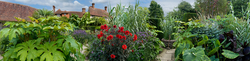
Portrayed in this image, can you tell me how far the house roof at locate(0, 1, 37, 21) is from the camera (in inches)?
642

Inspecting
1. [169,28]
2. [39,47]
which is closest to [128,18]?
[39,47]

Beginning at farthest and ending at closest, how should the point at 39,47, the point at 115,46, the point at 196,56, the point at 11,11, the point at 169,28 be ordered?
the point at 11,11, the point at 169,28, the point at 115,46, the point at 196,56, the point at 39,47

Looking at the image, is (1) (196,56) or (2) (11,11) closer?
(1) (196,56)

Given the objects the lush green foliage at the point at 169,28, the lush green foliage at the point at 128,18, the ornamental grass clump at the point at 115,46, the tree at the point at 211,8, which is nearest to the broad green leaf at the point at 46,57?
the ornamental grass clump at the point at 115,46

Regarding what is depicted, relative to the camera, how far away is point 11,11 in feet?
56.0

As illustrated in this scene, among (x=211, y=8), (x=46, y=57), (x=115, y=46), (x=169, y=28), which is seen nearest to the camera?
(x=46, y=57)

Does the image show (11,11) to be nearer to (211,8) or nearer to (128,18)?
(128,18)

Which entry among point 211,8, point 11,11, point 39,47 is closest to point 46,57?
point 39,47

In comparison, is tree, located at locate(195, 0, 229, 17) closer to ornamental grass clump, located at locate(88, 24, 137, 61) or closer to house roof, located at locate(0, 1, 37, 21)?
ornamental grass clump, located at locate(88, 24, 137, 61)

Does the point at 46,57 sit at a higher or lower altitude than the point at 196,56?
higher

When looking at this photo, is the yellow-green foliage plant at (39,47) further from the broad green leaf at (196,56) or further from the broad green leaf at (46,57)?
the broad green leaf at (196,56)

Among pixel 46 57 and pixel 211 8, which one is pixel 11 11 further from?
pixel 211 8

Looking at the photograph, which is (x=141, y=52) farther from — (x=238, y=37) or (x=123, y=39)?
(x=238, y=37)

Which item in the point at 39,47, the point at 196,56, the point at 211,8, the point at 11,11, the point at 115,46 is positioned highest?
the point at 11,11
